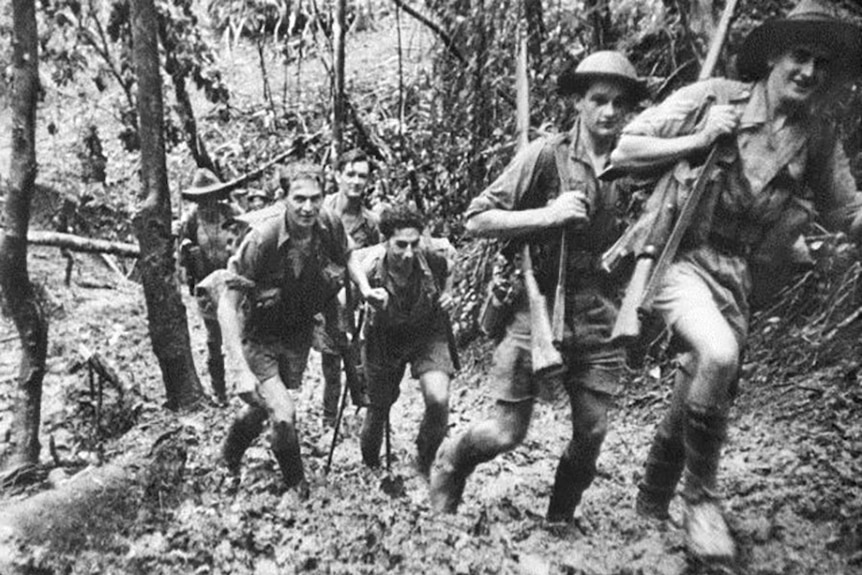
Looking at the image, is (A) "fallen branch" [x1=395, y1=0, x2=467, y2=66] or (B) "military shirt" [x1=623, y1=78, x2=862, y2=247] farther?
(A) "fallen branch" [x1=395, y1=0, x2=467, y2=66]

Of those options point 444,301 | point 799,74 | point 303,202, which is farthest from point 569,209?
point 303,202

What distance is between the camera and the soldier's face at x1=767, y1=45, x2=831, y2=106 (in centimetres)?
336

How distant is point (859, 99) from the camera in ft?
12.4

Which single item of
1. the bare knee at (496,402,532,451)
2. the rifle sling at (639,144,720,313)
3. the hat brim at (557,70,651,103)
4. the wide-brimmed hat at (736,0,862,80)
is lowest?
the bare knee at (496,402,532,451)

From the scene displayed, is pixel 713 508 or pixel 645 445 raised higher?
pixel 713 508

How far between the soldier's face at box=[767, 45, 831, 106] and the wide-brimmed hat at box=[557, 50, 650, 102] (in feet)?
2.17

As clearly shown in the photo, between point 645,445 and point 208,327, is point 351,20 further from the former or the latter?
point 645,445

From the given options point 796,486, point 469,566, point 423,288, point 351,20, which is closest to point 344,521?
point 469,566

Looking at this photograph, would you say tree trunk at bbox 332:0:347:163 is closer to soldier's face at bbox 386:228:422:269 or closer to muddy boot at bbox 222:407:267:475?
soldier's face at bbox 386:228:422:269

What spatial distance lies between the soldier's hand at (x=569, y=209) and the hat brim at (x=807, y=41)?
902 millimetres

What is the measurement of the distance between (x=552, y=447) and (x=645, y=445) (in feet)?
2.18

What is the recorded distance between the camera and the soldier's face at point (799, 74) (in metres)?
3.36

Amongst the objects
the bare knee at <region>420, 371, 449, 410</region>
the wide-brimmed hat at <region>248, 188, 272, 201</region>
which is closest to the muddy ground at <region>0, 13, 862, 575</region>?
the bare knee at <region>420, 371, 449, 410</region>

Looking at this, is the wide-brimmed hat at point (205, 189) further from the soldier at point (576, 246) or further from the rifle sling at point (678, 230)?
the rifle sling at point (678, 230)
